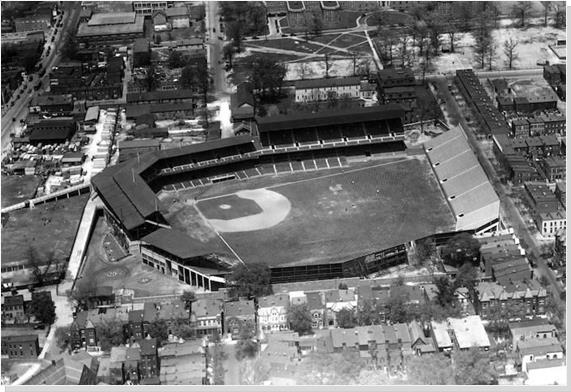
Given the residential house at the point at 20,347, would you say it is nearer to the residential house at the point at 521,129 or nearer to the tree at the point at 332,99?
the tree at the point at 332,99

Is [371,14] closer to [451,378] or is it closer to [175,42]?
[175,42]

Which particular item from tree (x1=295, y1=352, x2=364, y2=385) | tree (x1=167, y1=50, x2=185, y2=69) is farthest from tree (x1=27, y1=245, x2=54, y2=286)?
tree (x1=167, y1=50, x2=185, y2=69)

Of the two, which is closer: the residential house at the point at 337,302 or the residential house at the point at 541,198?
the residential house at the point at 337,302

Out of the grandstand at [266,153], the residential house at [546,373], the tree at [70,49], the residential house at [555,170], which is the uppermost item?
the tree at [70,49]

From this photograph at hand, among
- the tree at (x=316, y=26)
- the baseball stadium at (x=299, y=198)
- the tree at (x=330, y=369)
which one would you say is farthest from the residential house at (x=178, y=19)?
the tree at (x=330, y=369)

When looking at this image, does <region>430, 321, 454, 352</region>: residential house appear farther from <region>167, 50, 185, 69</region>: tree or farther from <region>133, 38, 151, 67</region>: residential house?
<region>133, 38, 151, 67</region>: residential house

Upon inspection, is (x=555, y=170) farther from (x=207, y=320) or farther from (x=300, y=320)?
(x=207, y=320)

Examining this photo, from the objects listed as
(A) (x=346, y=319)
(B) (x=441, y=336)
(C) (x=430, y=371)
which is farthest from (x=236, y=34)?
Result: (C) (x=430, y=371)
